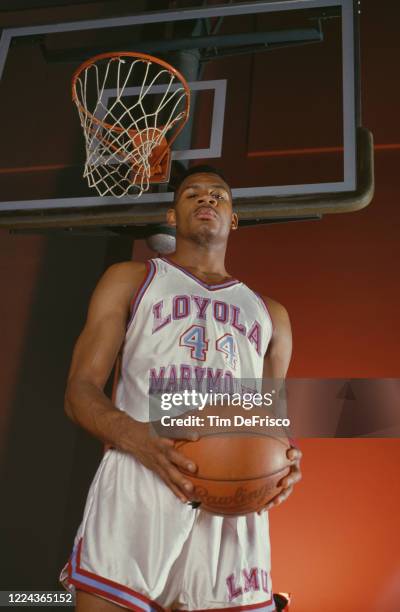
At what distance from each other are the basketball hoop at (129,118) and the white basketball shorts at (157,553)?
4.60 feet

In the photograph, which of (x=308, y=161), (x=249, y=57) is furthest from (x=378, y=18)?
(x=308, y=161)

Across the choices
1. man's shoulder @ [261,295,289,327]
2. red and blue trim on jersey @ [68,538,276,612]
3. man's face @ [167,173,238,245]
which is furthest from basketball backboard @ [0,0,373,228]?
red and blue trim on jersey @ [68,538,276,612]

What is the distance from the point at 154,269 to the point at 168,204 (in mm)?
672

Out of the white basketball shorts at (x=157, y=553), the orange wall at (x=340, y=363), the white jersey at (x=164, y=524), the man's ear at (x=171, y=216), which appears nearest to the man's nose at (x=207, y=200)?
the man's ear at (x=171, y=216)

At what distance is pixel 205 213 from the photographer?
6.63ft

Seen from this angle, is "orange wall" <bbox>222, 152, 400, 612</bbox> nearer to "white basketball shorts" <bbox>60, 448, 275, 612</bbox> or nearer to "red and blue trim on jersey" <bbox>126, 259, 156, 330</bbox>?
"white basketball shorts" <bbox>60, 448, 275, 612</bbox>

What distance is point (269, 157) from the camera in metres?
3.29

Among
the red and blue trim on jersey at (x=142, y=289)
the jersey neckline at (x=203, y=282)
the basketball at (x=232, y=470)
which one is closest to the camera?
the basketball at (x=232, y=470)

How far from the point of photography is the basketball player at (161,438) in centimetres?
139

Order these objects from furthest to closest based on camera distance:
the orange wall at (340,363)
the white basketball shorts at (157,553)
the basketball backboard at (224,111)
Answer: the orange wall at (340,363), the basketball backboard at (224,111), the white basketball shorts at (157,553)

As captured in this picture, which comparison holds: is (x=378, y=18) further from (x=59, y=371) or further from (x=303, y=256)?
(x=59, y=371)

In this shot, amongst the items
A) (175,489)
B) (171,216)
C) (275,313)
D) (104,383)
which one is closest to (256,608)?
(175,489)

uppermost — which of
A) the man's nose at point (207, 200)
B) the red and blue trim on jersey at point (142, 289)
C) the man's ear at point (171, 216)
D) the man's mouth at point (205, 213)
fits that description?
the man's ear at point (171, 216)

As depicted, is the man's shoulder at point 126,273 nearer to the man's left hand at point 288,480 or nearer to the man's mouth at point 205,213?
the man's mouth at point 205,213
